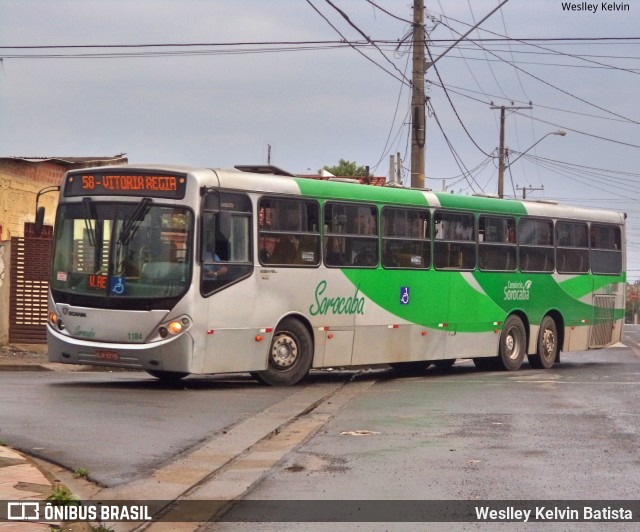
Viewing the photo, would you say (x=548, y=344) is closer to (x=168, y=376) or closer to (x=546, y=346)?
(x=546, y=346)

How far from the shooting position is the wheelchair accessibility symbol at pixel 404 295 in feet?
69.9

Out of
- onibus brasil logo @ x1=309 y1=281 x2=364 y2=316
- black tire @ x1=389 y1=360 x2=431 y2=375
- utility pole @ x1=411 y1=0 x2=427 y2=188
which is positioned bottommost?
black tire @ x1=389 y1=360 x2=431 y2=375

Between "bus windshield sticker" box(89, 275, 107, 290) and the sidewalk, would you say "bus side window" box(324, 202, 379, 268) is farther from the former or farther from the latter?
the sidewalk

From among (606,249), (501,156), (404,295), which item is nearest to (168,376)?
(404,295)

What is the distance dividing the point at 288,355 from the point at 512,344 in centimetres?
716

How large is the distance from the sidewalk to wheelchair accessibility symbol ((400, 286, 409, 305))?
11.2m

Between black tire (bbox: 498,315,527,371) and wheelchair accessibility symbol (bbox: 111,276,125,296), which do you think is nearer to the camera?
wheelchair accessibility symbol (bbox: 111,276,125,296)

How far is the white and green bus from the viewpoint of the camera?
17250 millimetres

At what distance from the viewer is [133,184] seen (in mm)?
17625

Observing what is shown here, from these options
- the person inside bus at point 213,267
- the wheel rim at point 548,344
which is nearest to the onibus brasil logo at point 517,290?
the wheel rim at point 548,344

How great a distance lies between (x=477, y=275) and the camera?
2338 cm

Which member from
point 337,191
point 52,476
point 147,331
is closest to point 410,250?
point 337,191

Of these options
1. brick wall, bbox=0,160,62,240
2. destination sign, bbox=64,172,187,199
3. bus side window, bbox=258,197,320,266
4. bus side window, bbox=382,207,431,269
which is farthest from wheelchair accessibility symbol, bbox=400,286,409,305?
brick wall, bbox=0,160,62,240

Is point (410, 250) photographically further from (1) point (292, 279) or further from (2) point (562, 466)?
(2) point (562, 466)
